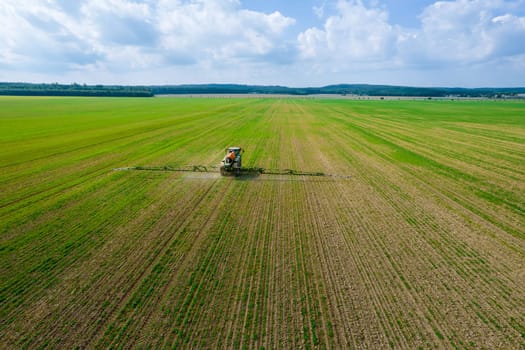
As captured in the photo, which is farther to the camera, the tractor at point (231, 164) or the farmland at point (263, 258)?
the tractor at point (231, 164)

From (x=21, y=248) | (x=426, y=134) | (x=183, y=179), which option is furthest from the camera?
(x=426, y=134)

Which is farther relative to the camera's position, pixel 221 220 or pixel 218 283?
pixel 221 220

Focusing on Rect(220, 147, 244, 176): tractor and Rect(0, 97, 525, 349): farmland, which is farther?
Rect(220, 147, 244, 176): tractor

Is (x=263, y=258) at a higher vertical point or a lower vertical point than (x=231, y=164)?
lower

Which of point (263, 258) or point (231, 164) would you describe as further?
point (231, 164)

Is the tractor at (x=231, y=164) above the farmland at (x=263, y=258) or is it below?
above

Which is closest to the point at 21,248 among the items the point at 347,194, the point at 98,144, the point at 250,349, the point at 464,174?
the point at 250,349

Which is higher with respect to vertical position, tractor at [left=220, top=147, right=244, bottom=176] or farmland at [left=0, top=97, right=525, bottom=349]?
tractor at [left=220, top=147, right=244, bottom=176]

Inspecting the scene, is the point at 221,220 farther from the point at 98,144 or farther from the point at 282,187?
the point at 98,144
